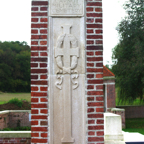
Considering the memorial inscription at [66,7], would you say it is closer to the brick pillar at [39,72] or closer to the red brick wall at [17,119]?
the brick pillar at [39,72]

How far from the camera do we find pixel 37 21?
336cm

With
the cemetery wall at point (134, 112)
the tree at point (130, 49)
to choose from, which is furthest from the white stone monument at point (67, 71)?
the cemetery wall at point (134, 112)

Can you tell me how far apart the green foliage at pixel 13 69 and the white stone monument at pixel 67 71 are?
3434cm

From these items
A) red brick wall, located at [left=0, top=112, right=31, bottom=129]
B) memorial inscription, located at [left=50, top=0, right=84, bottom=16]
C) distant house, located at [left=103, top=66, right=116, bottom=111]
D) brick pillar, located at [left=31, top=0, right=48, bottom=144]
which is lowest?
red brick wall, located at [left=0, top=112, right=31, bottom=129]

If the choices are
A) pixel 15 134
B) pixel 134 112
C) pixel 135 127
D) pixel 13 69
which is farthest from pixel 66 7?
pixel 13 69

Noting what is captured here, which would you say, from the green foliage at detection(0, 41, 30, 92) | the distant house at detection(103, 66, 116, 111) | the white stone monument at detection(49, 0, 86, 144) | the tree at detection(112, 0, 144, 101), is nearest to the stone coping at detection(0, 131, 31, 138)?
the white stone monument at detection(49, 0, 86, 144)

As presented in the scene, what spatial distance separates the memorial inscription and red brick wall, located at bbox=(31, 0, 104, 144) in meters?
0.10

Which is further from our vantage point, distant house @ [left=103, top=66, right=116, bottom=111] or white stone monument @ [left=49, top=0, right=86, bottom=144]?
distant house @ [left=103, top=66, right=116, bottom=111]

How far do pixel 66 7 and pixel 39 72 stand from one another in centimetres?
103

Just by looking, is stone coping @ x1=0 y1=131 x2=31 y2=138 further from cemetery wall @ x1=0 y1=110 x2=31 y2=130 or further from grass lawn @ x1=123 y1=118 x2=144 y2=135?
grass lawn @ x1=123 y1=118 x2=144 y2=135

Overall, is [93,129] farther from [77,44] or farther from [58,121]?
[77,44]

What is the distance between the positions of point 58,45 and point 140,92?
49.4 feet

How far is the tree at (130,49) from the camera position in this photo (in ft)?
51.2

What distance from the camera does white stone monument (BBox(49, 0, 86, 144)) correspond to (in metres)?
3.26
